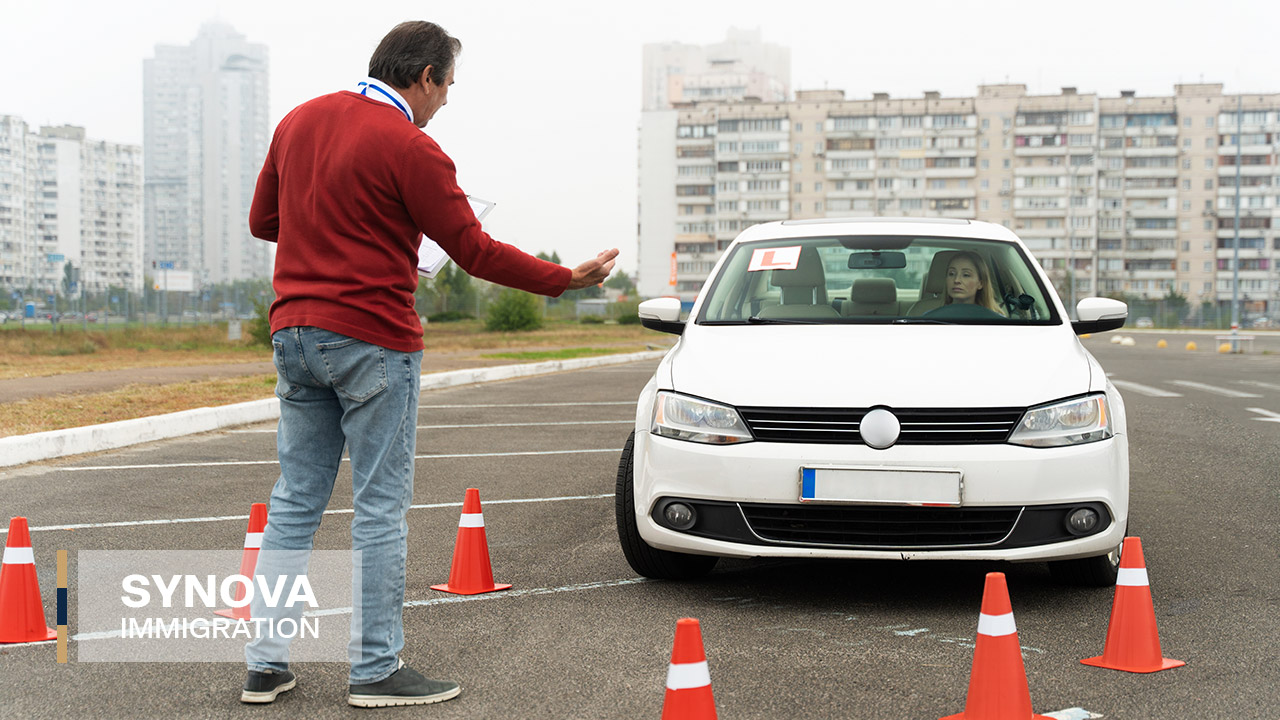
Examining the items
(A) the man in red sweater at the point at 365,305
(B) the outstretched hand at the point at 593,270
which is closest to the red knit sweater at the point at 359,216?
(A) the man in red sweater at the point at 365,305

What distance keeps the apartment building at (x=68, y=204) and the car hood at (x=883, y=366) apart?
143517 mm

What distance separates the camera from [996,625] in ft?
10.4

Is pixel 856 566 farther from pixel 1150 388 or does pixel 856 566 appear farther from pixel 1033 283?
pixel 1150 388

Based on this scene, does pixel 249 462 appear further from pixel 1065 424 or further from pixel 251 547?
pixel 1065 424

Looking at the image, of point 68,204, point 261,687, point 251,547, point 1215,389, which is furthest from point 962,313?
point 68,204

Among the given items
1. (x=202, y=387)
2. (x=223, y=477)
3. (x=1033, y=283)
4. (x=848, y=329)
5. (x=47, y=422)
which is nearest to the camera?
(x=848, y=329)

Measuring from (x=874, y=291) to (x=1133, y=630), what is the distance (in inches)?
91.2

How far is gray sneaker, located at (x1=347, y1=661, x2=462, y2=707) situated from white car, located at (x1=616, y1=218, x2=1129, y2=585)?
4.31ft

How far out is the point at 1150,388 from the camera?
17234mm

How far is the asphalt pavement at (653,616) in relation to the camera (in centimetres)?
341

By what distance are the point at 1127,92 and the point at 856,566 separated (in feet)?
394

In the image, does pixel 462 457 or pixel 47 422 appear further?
pixel 47 422

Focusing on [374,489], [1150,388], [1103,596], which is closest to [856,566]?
[1103,596]

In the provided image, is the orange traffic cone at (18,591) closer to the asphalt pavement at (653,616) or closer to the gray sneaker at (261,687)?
the asphalt pavement at (653,616)
